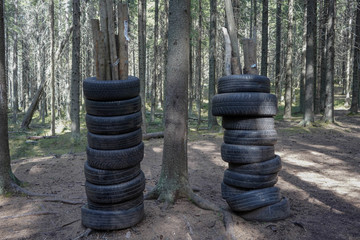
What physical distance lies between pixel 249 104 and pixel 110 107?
7.34 ft

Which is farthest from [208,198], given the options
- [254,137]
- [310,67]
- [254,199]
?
[310,67]

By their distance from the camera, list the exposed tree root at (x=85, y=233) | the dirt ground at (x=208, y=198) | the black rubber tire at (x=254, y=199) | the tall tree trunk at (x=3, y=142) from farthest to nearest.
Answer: the tall tree trunk at (x=3, y=142) < the black rubber tire at (x=254, y=199) < the dirt ground at (x=208, y=198) < the exposed tree root at (x=85, y=233)

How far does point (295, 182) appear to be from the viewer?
7.13 m

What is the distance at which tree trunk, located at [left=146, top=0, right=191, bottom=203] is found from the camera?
536cm

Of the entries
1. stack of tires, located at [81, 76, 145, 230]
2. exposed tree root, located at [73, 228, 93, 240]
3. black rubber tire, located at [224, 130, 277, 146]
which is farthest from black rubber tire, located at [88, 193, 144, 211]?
black rubber tire, located at [224, 130, 277, 146]

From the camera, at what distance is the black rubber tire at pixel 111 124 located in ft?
13.8

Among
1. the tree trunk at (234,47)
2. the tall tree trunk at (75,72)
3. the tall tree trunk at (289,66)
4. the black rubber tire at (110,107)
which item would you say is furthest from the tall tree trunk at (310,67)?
the black rubber tire at (110,107)

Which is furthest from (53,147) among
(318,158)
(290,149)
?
(318,158)

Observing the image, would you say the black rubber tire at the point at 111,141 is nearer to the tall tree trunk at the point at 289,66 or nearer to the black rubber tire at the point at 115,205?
the black rubber tire at the point at 115,205

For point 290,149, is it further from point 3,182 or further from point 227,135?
point 3,182

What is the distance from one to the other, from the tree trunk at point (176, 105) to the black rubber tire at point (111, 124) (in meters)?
1.21

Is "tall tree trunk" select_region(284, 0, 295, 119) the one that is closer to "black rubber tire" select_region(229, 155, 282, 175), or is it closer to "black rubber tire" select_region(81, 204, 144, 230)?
"black rubber tire" select_region(229, 155, 282, 175)

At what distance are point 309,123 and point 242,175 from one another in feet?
41.3

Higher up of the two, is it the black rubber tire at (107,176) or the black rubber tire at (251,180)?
the black rubber tire at (107,176)
